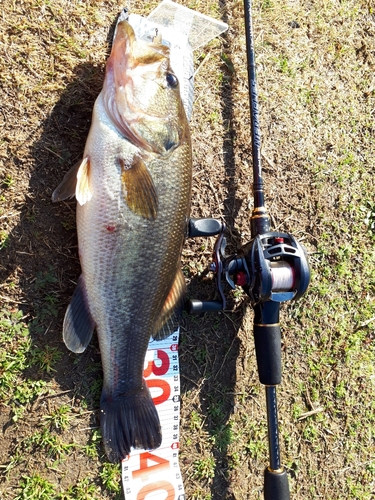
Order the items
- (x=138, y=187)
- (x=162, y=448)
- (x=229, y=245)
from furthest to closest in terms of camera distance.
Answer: (x=229, y=245)
(x=162, y=448)
(x=138, y=187)

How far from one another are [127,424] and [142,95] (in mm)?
1803

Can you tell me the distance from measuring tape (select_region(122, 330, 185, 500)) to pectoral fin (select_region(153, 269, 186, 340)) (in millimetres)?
277

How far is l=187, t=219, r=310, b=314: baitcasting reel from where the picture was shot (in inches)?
107

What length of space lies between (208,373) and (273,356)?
54 cm

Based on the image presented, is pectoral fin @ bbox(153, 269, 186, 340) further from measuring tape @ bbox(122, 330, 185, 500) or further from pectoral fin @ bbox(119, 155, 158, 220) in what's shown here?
pectoral fin @ bbox(119, 155, 158, 220)

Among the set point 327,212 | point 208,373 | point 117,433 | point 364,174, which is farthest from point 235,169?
point 117,433

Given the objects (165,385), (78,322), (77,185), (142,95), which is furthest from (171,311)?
(142,95)

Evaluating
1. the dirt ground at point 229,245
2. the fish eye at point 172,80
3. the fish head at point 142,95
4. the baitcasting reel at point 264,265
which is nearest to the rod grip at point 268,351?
the baitcasting reel at point 264,265

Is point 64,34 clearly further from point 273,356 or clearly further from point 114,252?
point 273,356

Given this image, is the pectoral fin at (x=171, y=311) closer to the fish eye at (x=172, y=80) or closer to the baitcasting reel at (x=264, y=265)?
the baitcasting reel at (x=264, y=265)

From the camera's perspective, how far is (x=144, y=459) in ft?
9.61

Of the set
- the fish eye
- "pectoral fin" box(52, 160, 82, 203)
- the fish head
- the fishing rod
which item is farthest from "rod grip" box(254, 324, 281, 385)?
the fish eye

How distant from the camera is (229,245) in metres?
3.34

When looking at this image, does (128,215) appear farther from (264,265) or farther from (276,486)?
(276,486)
